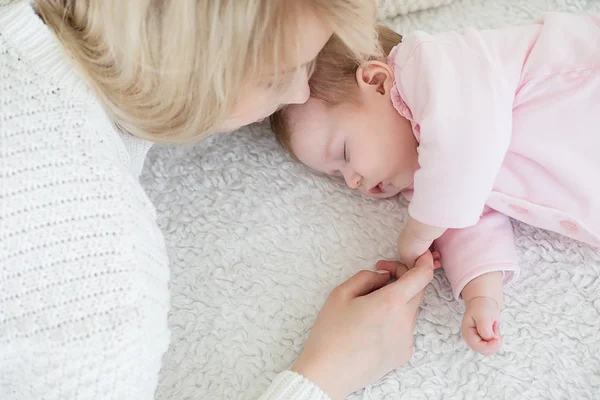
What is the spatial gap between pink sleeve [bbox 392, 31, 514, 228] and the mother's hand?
12 cm

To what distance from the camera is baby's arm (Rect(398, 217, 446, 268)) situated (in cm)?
98

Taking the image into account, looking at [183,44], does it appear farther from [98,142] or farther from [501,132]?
[501,132]

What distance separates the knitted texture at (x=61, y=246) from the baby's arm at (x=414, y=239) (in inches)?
15.6

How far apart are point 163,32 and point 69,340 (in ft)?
1.19

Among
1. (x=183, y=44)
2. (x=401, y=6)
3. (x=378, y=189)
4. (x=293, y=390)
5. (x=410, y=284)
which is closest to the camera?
(x=183, y=44)

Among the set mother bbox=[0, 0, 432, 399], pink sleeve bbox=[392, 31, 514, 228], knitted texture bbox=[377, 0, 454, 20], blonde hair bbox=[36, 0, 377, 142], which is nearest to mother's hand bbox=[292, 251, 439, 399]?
pink sleeve bbox=[392, 31, 514, 228]

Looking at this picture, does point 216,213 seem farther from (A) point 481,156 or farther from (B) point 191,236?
(A) point 481,156

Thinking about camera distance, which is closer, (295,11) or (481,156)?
(295,11)

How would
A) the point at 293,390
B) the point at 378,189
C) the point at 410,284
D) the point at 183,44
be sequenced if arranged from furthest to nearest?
the point at 378,189 → the point at 410,284 → the point at 293,390 → the point at 183,44

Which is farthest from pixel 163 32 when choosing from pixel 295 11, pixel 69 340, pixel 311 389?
pixel 311 389

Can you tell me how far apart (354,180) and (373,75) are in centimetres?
17

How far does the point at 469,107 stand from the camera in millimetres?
926

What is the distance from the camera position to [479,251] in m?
1.02

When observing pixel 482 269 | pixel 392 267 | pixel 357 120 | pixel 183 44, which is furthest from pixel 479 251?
pixel 183 44
